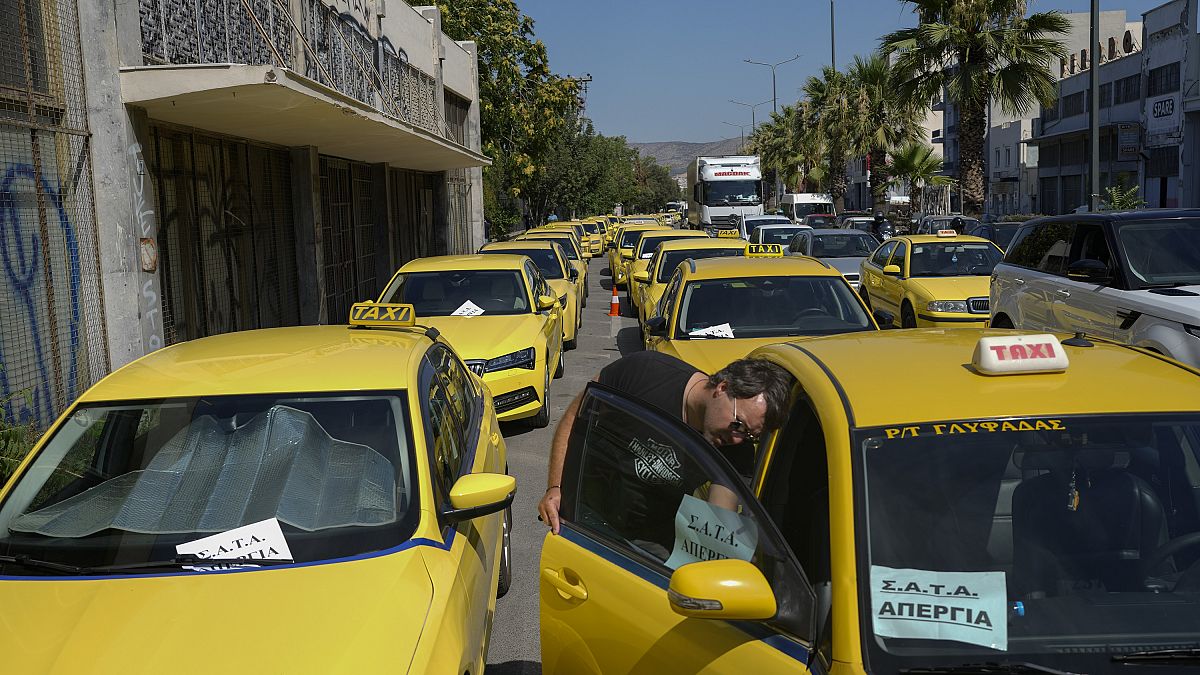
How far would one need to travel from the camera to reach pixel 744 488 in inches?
109

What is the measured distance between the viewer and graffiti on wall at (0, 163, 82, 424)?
8672mm

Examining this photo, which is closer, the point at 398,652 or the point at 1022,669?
the point at 1022,669

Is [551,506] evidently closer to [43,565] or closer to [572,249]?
[43,565]

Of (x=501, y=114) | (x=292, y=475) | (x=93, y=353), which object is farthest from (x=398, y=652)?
(x=501, y=114)

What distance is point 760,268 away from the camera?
989cm

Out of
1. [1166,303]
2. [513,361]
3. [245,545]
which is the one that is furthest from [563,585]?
[1166,303]

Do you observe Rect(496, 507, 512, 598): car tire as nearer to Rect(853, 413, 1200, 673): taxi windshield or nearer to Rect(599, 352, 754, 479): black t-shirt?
Rect(599, 352, 754, 479): black t-shirt

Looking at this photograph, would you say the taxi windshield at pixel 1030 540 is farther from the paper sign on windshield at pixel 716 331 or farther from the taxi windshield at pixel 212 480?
the paper sign on windshield at pixel 716 331

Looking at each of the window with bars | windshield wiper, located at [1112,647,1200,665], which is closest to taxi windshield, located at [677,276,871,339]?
windshield wiper, located at [1112,647,1200,665]

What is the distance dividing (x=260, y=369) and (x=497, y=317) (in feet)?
20.8

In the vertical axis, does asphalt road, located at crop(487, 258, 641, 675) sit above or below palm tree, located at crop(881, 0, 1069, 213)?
below

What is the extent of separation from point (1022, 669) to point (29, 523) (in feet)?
11.1

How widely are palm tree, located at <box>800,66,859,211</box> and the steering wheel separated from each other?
4111 centimetres

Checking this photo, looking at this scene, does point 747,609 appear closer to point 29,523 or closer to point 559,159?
point 29,523
